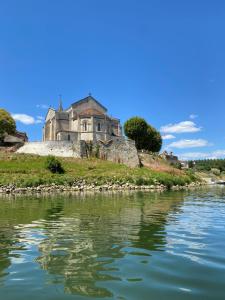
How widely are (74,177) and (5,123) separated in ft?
93.4

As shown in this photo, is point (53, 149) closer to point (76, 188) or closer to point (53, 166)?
point (53, 166)

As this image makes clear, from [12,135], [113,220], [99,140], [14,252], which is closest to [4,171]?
[99,140]

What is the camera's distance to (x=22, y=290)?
7.12m

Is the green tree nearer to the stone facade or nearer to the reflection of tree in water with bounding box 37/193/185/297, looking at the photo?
the stone facade

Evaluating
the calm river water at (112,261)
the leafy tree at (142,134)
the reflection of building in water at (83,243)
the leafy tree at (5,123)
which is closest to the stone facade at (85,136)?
the leafy tree at (142,134)

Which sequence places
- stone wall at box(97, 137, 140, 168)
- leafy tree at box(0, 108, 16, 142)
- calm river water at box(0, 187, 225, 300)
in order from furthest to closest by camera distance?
leafy tree at box(0, 108, 16, 142)
stone wall at box(97, 137, 140, 168)
calm river water at box(0, 187, 225, 300)

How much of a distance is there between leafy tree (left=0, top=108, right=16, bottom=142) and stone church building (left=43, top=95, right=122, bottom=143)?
9.85 metres

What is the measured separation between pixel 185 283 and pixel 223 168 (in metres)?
173

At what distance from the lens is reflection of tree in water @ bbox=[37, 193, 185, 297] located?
7.83 metres

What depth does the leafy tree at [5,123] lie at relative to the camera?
251 feet

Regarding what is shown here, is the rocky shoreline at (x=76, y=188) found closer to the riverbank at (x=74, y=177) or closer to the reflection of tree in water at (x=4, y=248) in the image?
the riverbank at (x=74, y=177)

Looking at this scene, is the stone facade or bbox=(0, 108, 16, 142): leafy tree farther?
bbox=(0, 108, 16, 142): leafy tree

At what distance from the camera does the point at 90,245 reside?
11258 millimetres

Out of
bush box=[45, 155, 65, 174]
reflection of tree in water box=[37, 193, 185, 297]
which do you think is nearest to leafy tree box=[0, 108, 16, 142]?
bush box=[45, 155, 65, 174]
